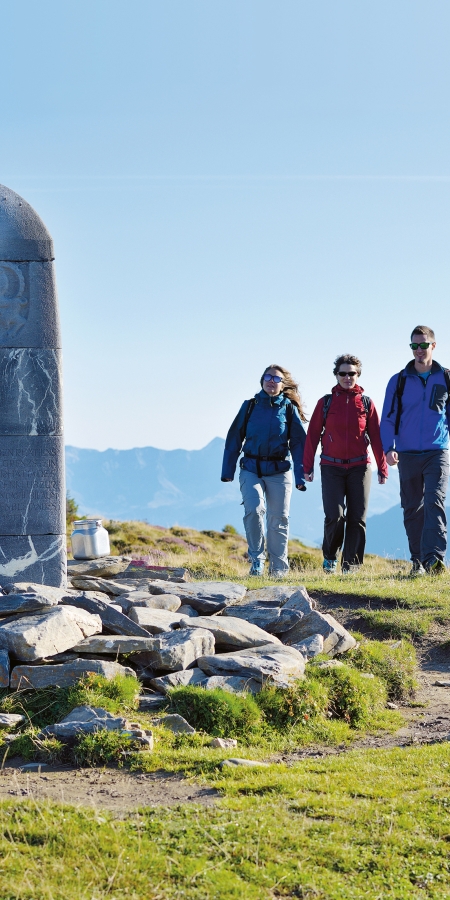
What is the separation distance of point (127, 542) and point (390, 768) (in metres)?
21.5

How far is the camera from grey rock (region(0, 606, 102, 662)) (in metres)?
8.35

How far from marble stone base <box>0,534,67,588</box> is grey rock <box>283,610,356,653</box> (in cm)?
328

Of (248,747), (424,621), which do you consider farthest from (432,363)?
(248,747)

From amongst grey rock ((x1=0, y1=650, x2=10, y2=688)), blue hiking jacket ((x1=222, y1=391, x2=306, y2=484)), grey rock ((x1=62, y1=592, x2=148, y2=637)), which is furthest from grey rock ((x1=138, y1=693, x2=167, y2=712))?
blue hiking jacket ((x1=222, y1=391, x2=306, y2=484))

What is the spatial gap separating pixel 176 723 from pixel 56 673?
4.22 feet

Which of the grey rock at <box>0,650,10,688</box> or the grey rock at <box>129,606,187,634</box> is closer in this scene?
the grey rock at <box>0,650,10,688</box>

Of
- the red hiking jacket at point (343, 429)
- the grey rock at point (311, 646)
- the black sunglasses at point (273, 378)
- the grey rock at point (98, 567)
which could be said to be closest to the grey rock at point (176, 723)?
the grey rock at point (311, 646)

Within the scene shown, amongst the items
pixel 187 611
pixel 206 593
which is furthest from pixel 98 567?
pixel 187 611

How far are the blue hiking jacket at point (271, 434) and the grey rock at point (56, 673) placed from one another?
6.13 metres

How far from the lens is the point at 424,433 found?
13633mm

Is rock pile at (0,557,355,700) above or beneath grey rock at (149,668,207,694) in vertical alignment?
above

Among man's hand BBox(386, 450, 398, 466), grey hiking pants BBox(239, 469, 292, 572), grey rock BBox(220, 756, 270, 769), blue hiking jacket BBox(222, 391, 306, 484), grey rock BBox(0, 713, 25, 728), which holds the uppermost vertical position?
blue hiking jacket BBox(222, 391, 306, 484)

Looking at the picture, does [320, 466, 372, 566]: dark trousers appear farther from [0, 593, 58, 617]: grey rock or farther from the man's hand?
[0, 593, 58, 617]: grey rock

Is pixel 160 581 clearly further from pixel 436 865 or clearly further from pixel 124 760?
pixel 436 865
